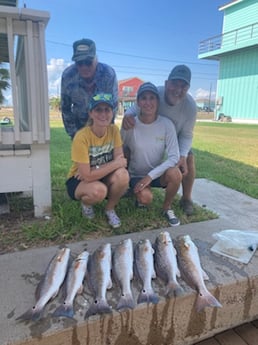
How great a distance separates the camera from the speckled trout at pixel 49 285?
146 cm

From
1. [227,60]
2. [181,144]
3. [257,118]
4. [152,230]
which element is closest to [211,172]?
[181,144]

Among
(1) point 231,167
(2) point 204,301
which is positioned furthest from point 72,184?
Result: (1) point 231,167

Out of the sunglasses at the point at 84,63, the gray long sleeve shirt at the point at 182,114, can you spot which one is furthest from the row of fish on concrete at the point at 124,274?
the sunglasses at the point at 84,63

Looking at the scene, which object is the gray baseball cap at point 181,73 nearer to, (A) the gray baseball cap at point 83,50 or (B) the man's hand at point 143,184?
(A) the gray baseball cap at point 83,50

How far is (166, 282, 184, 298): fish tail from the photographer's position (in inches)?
63.8

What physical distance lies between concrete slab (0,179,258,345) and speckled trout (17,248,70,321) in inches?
1.4

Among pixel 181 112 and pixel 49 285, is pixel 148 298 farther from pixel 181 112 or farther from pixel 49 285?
pixel 181 112

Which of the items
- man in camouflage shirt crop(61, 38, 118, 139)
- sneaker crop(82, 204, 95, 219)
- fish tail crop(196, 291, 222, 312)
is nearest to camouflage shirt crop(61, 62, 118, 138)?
man in camouflage shirt crop(61, 38, 118, 139)

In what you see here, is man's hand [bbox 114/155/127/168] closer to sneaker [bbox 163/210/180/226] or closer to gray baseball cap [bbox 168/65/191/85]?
sneaker [bbox 163/210/180/226]

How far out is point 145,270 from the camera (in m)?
1.76

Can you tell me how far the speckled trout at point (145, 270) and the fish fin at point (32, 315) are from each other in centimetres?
52

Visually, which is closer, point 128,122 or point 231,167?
point 128,122

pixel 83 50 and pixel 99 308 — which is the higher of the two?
pixel 83 50

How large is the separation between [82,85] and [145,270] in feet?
6.16
